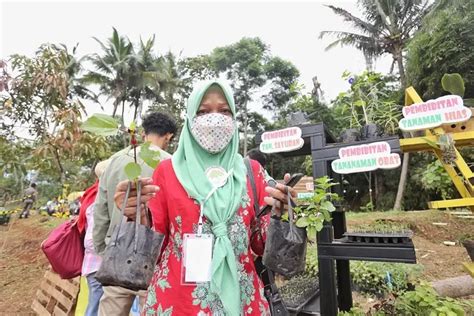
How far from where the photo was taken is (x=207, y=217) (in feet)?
3.62

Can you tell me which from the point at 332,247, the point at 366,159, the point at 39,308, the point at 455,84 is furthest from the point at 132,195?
the point at 39,308

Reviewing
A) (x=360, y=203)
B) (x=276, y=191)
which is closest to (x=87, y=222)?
(x=276, y=191)

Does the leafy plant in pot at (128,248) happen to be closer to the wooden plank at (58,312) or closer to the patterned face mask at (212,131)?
the patterned face mask at (212,131)

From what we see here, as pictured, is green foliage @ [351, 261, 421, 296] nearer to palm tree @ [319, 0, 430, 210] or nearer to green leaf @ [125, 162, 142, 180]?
green leaf @ [125, 162, 142, 180]

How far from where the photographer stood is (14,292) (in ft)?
15.3

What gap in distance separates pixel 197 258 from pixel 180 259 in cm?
9

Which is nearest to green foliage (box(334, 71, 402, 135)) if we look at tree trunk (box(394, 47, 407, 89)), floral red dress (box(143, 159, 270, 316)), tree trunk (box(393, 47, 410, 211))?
floral red dress (box(143, 159, 270, 316))

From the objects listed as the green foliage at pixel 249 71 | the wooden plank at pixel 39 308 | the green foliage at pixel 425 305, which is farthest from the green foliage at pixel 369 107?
the green foliage at pixel 249 71

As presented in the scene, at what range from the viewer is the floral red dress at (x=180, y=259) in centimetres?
107

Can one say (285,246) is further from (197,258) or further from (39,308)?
(39,308)

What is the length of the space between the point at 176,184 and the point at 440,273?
5281 millimetres

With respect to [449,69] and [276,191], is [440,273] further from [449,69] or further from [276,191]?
[449,69]

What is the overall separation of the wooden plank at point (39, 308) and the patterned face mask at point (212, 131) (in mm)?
3486

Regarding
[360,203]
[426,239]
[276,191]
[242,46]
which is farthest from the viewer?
[242,46]
